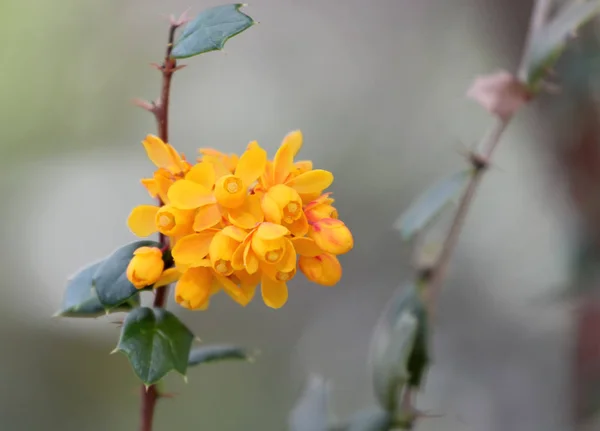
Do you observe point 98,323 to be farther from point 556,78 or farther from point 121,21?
point 556,78

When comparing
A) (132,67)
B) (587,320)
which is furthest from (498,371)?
(132,67)

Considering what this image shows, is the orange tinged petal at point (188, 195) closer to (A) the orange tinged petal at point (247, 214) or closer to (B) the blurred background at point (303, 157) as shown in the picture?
(A) the orange tinged petal at point (247, 214)

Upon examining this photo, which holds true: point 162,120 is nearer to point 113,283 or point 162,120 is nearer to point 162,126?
point 162,126

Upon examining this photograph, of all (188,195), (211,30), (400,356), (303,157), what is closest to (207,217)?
(188,195)

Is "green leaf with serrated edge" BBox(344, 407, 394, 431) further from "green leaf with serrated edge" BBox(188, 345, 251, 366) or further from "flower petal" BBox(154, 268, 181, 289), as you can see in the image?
"flower petal" BBox(154, 268, 181, 289)

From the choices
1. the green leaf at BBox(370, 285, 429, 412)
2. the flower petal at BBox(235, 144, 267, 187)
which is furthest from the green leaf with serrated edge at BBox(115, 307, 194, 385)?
the green leaf at BBox(370, 285, 429, 412)

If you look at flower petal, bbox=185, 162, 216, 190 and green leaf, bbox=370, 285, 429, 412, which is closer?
flower petal, bbox=185, 162, 216, 190
